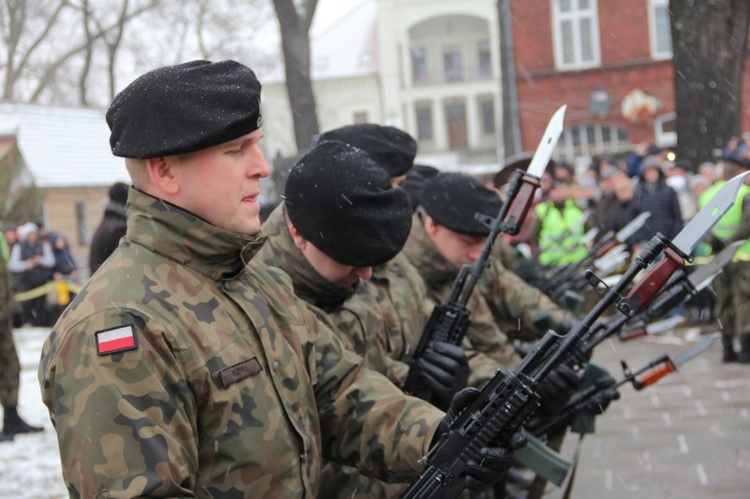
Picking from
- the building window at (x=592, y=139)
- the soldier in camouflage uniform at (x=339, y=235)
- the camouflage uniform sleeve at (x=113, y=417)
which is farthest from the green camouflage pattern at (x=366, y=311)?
the building window at (x=592, y=139)

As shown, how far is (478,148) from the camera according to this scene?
51594 millimetres

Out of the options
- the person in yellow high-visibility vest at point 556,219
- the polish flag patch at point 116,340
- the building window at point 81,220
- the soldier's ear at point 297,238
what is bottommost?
the building window at point 81,220

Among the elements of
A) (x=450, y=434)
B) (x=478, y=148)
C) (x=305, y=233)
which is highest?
(x=305, y=233)

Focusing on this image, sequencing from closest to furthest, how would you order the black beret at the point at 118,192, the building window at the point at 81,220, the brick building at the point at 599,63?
1. the black beret at the point at 118,192
2. the building window at the point at 81,220
3. the brick building at the point at 599,63

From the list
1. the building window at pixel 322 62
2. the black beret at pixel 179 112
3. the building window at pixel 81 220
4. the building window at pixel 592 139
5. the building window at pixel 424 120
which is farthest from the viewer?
the building window at pixel 322 62

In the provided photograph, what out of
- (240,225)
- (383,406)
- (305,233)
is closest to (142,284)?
(240,225)

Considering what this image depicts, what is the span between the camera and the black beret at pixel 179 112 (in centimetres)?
221

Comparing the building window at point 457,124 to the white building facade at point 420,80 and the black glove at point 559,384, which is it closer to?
the white building facade at point 420,80

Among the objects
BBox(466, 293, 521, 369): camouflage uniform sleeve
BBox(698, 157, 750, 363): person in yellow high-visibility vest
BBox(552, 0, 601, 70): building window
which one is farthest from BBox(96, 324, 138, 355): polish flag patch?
BBox(552, 0, 601, 70): building window

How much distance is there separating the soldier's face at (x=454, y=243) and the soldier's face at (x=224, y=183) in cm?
237

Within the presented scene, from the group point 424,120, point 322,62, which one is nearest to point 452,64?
point 424,120

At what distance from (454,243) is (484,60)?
165ft

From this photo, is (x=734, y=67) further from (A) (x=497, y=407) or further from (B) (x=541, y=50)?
(B) (x=541, y=50)

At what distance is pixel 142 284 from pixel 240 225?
283 mm
